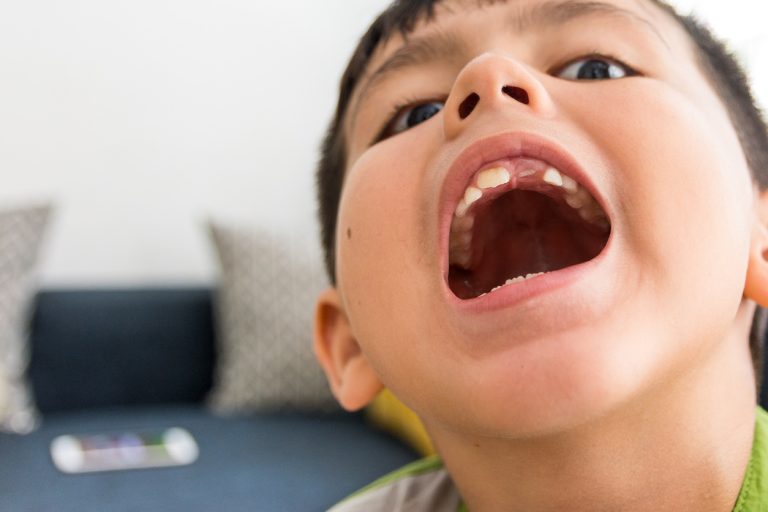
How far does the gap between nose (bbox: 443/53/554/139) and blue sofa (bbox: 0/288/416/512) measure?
96 centimetres

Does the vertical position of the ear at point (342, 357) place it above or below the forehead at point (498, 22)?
below

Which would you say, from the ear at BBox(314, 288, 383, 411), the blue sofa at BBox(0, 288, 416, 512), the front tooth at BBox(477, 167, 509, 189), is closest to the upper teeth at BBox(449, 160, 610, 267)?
the front tooth at BBox(477, 167, 509, 189)

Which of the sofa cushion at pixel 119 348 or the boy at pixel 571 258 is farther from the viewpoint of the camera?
the sofa cushion at pixel 119 348

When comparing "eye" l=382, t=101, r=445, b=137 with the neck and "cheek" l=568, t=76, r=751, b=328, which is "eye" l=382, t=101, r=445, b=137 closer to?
"cheek" l=568, t=76, r=751, b=328

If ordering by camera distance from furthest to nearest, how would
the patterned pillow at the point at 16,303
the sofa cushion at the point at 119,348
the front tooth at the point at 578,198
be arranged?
the sofa cushion at the point at 119,348 → the patterned pillow at the point at 16,303 → the front tooth at the point at 578,198

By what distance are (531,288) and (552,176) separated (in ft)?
0.38

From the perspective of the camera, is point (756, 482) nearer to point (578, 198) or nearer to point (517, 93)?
point (578, 198)

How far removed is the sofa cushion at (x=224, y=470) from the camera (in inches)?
55.8

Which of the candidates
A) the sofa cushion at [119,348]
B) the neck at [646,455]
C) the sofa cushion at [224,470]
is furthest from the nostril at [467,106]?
the sofa cushion at [119,348]

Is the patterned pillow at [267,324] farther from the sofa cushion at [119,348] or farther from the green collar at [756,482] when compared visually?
the green collar at [756,482]

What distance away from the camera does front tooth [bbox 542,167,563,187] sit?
640 millimetres

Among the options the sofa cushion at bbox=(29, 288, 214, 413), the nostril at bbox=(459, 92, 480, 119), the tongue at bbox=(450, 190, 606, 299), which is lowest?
the sofa cushion at bbox=(29, 288, 214, 413)

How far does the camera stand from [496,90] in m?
0.62

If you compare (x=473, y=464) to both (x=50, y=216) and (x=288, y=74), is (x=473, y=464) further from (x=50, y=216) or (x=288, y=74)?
(x=288, y=74)
